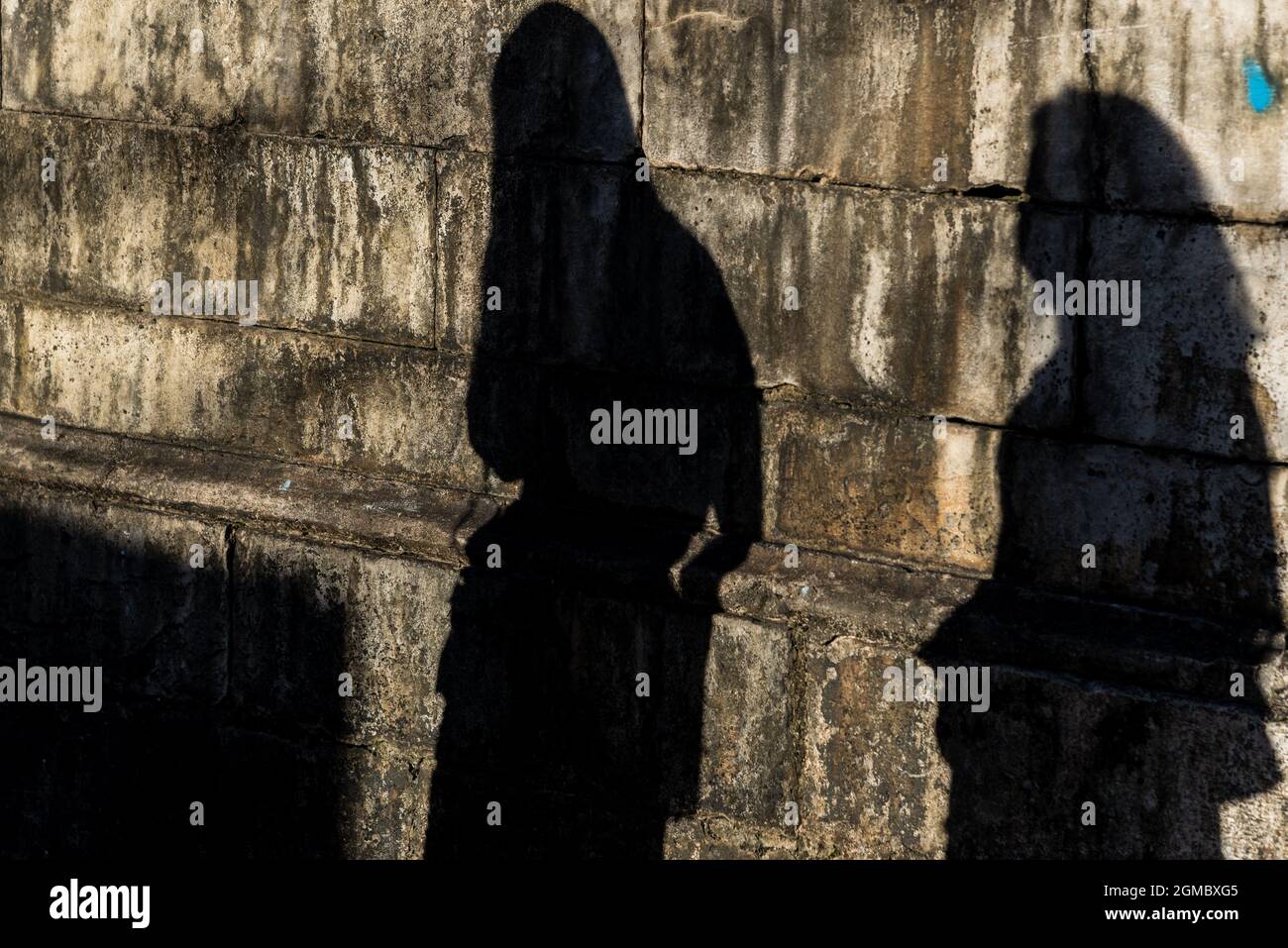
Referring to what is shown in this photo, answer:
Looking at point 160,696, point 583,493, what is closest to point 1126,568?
point 583,493

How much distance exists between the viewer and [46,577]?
22.3 feet

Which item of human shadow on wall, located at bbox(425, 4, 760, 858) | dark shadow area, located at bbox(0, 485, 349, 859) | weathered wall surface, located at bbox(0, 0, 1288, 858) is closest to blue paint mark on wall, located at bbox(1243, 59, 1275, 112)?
weathered wall surface, located at bbox(0, 0, 1288, 858)

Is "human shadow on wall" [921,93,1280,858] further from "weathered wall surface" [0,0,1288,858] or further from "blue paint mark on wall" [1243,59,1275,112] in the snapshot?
"blue paint mark on wall" [1243,59,1275,112]

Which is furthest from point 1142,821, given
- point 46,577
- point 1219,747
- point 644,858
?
point 46,577

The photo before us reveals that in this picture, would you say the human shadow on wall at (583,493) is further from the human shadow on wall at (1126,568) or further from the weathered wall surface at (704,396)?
the human shadow on wall at (1126,568)

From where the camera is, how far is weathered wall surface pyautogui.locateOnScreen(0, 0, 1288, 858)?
4.70m

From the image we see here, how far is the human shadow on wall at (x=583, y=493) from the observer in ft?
18.2

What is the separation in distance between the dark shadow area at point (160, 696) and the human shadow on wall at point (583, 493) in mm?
649

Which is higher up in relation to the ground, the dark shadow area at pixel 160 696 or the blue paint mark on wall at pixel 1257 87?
the blue paint mark on wall at pixel 1257 87

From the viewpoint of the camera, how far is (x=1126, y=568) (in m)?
4.92

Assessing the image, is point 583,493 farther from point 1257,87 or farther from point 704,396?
point 1257,87

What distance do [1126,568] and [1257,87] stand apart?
57.1 inches

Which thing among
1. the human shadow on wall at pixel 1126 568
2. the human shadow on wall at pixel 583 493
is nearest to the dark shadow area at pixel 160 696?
the human shadow on wall at pixel 583 493

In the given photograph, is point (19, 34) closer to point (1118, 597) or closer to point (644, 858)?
point (644, 858)
